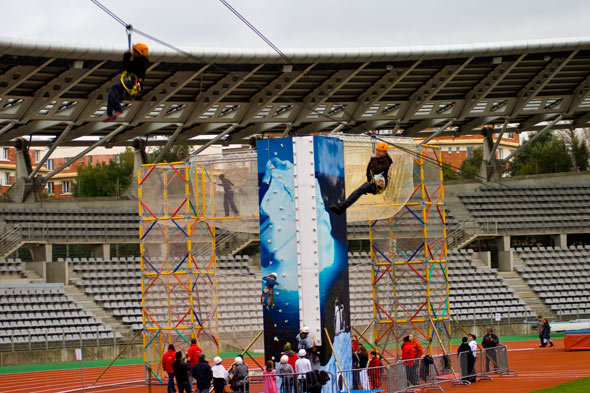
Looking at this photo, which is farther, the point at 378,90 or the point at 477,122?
the point at 477,122

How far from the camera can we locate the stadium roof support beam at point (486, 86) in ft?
154

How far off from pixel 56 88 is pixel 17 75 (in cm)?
256

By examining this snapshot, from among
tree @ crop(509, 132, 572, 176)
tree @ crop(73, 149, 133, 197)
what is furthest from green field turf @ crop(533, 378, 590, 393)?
tree @ crop(73, 149, 133, 197)

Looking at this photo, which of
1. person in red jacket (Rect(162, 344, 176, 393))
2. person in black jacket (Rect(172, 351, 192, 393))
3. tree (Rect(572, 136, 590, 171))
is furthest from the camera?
tree (Rect(572, 136, 590, 171))

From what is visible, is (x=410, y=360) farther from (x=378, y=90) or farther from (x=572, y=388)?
(x=378, y=90)

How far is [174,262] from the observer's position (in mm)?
28516

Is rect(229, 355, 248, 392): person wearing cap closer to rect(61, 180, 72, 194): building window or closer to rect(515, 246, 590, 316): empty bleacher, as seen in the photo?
rect(515, 246, 590, 316): empty bleacher

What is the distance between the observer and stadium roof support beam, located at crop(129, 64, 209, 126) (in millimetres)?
41688

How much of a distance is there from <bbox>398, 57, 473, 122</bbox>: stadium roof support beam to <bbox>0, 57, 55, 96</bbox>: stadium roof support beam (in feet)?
61.4

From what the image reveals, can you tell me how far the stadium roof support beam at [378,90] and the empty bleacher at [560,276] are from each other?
34.1 feet

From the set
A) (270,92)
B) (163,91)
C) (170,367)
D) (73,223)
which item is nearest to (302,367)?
(170,367)

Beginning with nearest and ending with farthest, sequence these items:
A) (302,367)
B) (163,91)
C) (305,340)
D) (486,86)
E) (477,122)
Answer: (302,367) < (305,340) < (163,91) < (486,86) < (477,122)

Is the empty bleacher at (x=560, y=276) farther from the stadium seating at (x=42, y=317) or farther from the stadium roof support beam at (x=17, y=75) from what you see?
the stadium roof support beam at (x=17, y=75)

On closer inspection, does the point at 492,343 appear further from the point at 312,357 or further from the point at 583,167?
the point at 583,167
